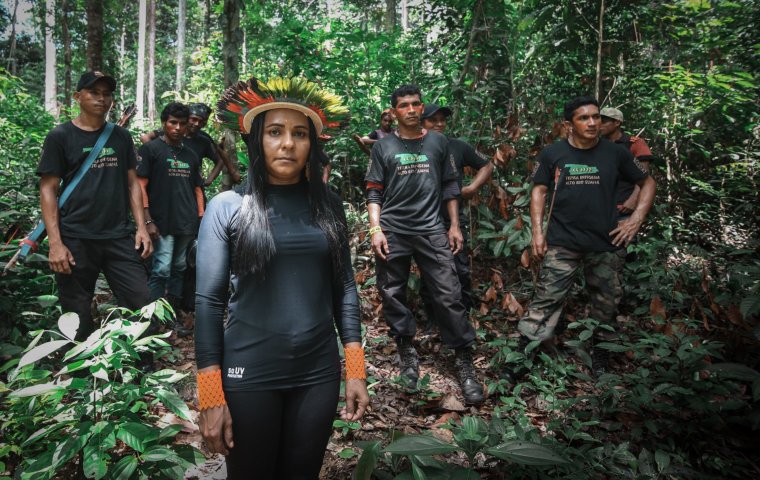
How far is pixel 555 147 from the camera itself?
14.6 ft

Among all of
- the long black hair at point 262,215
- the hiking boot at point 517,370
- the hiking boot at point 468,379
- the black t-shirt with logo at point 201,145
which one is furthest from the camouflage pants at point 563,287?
the black t-shirt with logo at point 201,145

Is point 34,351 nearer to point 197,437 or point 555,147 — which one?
point 197,437

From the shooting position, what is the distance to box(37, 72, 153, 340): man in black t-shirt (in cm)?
354

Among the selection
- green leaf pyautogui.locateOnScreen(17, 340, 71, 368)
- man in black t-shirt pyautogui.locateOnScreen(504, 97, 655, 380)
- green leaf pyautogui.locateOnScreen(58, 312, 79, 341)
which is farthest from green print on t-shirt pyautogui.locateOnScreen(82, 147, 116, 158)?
man in black t-shirt pyautogui.locateOnScreen(504, 97, 655, 380)

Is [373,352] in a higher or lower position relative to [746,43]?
lower

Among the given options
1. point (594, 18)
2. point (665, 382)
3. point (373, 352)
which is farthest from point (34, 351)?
point (594, 18)

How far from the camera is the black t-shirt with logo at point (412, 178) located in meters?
4.20

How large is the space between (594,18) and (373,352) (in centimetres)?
573

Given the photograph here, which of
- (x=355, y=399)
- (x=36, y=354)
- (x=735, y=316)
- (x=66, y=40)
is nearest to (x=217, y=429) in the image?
(x=355, y=399)

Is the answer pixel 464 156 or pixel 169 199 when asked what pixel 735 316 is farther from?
pixel 169 199

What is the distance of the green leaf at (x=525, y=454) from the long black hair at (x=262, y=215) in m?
1.10

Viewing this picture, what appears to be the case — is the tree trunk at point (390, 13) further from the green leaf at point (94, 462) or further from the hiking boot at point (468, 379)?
the green leaf at point (94, 462)

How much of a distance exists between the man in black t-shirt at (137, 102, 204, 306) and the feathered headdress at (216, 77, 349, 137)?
3.52 metres

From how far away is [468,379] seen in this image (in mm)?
4039
